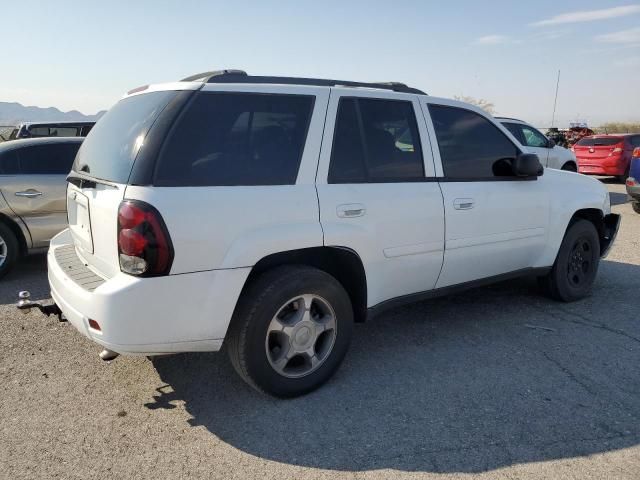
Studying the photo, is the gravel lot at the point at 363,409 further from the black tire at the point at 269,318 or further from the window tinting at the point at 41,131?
the window tinting at the point at 41,131

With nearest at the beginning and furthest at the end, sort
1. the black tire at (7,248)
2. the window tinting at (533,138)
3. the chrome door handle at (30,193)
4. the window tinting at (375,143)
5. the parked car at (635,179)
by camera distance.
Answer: the window tinting at (375,143) < the black tire at (7,248) < the chrome door handle at (30,193) < the parked car at (635,179) < the window tinting at (533,138)

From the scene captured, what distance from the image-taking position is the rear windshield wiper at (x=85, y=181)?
9.94 ft

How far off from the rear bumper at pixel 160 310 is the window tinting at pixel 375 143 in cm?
103

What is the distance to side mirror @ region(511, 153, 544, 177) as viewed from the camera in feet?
14.0

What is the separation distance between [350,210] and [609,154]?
1501 cm

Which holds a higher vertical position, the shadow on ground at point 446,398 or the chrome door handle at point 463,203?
the chrome door handle at point 463,203

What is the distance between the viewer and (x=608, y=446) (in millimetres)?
2881

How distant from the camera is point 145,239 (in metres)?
2.70

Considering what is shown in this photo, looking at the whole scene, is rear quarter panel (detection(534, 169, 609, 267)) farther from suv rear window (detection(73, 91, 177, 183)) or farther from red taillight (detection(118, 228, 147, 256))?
red taillight (detection(118, 228, 147, 256))

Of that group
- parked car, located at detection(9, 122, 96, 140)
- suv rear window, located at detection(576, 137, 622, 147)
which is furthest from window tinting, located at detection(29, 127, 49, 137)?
suv rear window, located at detection(576, 137, 622, 147)

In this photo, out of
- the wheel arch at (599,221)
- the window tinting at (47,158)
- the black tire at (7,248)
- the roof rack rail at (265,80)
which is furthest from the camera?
the window tinting at (47,158)

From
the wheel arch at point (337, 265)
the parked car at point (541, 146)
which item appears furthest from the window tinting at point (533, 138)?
the wheel arch at point (337, 265)

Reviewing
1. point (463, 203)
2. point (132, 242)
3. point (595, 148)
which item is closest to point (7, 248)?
point (132, 242)

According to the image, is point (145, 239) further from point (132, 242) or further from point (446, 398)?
point (446, 398)
